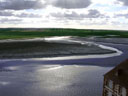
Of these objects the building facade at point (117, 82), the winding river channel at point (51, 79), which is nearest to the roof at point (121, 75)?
the building facade at point (117, 82)

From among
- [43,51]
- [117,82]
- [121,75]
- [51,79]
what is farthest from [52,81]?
[43,51]

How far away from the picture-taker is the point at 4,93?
1114 inches

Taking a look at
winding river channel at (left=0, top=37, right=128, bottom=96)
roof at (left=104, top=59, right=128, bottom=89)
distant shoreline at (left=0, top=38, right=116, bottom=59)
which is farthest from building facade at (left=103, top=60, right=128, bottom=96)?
distant shoreline at (left=0, top=38, right=116, bottom=59)

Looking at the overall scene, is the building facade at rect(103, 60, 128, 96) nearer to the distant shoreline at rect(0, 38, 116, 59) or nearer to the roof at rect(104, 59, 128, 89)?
the roof at rect(104, 59, 128, 89)

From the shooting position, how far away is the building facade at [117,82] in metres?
20.7

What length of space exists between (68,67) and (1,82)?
16903 mm

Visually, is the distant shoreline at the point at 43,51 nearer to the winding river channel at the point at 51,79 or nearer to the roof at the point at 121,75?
the winding river channel at the point at 51,79

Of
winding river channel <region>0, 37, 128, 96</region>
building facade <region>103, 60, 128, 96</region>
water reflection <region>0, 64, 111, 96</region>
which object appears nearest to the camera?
building facade <region>103, 60, 128, 96</region>

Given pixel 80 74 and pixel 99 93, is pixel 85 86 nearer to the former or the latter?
pixel 99 93

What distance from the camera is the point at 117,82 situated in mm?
21797

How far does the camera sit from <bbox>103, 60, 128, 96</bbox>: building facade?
67.8ft

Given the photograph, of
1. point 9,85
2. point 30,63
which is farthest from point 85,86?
point 30,63

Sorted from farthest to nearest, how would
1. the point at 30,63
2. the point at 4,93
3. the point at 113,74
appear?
the point at 30,63
the point at 4,93
the point at 113,74

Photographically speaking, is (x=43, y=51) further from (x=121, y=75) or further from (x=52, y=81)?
(x=121, y=75)
